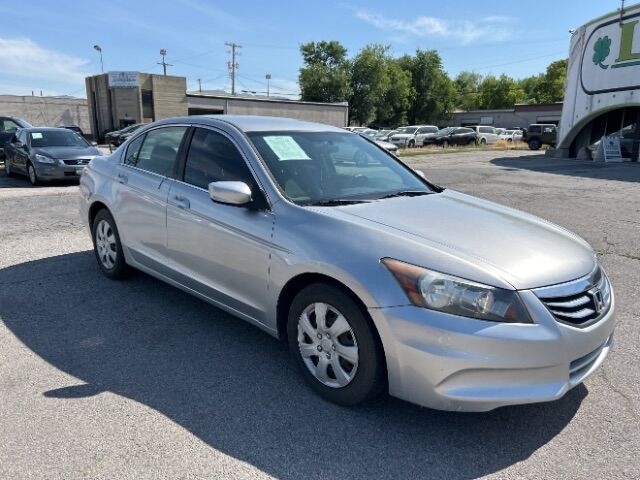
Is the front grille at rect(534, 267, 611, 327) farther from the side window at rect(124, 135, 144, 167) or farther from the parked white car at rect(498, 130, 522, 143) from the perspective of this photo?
the parked white car at rect(498, 130, 522, 143)

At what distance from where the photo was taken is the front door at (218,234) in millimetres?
3322

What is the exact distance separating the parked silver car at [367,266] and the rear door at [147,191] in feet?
0.07

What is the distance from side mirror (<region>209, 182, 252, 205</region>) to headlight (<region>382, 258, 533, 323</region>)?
1234mm

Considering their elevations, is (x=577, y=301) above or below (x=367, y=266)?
below

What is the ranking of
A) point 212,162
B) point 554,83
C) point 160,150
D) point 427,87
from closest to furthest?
1. point 212,162
2. point 160,150
3. point 427,87
4. point 554,83

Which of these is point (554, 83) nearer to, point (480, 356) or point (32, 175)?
point (32, 175)

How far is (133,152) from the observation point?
194 inches

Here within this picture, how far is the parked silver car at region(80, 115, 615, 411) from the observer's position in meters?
2.49

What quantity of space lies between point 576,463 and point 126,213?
156 inches

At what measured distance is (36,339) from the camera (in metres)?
3.82

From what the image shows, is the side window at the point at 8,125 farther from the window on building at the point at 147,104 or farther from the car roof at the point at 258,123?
the window on building at the point at 147,104

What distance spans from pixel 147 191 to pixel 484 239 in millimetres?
2853

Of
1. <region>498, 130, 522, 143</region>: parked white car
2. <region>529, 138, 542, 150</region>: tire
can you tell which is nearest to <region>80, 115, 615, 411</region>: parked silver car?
<region>529, 138, 542, 150</region>: tire

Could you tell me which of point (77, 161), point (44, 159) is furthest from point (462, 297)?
point (44, 159)
